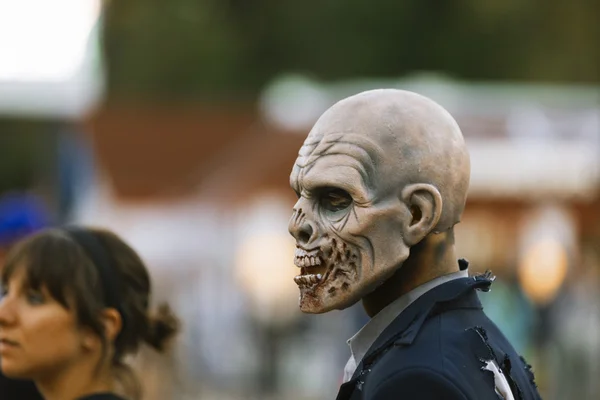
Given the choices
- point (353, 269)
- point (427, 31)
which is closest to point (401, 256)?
point (353, 269)

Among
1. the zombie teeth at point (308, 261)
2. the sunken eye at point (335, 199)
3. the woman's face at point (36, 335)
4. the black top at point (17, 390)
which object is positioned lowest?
the black top at point (17, 390)

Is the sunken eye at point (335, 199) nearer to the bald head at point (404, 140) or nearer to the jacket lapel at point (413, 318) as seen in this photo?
the bald head at point (404, 140)

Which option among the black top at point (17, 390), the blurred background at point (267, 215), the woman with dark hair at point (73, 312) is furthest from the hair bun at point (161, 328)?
the blurred background at point (267, 215)

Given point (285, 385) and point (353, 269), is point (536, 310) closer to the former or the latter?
point (285, 385)

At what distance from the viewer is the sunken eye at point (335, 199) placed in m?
2.92

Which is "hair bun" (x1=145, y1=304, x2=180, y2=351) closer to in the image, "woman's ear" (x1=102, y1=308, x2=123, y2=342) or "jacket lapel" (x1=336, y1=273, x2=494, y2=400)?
"woman's ear" (x1=102, y1=308, x2=123, y2=342)

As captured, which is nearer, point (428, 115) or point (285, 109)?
point (428, 115)

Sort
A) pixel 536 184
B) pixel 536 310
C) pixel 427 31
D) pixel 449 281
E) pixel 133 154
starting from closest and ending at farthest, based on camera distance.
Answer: pixel 449 281 < pixel 536 310 < pixel 536 184 < pixel 133 154 < pixel 427 31

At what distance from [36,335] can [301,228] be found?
3.97 ft

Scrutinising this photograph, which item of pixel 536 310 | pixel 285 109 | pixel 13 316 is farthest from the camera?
pixel 285 109

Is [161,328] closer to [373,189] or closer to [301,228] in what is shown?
[301,228]

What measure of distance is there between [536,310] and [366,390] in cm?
1183

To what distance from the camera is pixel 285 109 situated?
55.8 ft

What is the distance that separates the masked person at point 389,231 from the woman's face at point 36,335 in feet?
3.71
